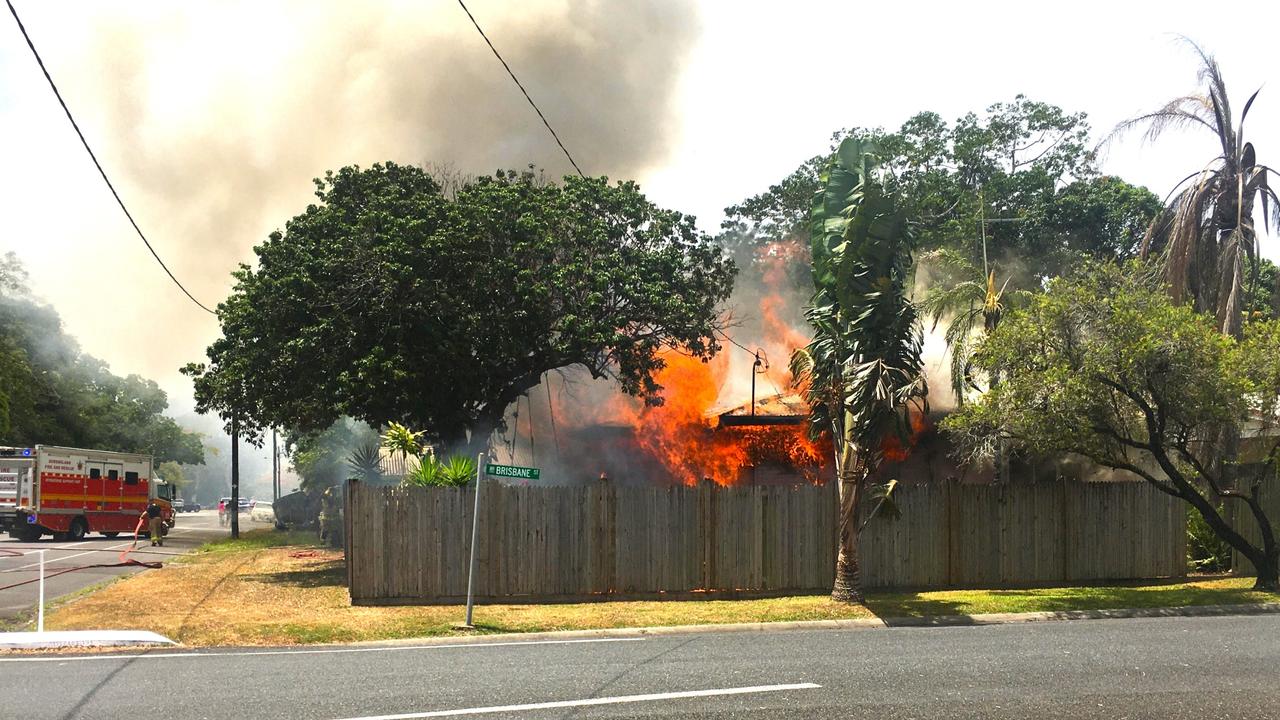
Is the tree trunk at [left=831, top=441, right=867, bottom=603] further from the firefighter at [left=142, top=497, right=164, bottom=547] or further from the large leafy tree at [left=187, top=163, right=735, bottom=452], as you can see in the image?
the firefighter at [left=142, top=497, right=164, bottom=547]

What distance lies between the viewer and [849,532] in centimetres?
1825

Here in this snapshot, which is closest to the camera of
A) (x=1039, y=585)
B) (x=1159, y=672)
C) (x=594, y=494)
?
(x=1159, y=672)

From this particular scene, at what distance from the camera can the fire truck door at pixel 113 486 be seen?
4081 centimetres

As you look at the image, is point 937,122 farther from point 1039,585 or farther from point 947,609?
point 947,609

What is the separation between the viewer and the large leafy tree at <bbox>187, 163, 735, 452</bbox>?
80.3 ft

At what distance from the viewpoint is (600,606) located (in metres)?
18.2

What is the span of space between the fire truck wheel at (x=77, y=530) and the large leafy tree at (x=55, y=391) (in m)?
12.3

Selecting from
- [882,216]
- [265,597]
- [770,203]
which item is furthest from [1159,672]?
[770,203]

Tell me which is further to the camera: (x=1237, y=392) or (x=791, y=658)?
(x=1237, y=392)

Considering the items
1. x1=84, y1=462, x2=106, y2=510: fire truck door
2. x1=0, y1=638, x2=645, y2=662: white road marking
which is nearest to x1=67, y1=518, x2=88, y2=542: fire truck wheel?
x1=84, y1=462, x2=106, y2=510: fire truck door

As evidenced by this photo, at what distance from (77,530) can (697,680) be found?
36.1 m

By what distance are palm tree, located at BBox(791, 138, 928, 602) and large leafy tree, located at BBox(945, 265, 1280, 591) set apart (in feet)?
5.91

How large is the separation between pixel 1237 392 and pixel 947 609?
6.24 metres

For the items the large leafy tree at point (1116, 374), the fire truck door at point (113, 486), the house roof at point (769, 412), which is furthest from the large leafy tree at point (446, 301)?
the fire truck door at point (113, 486)
